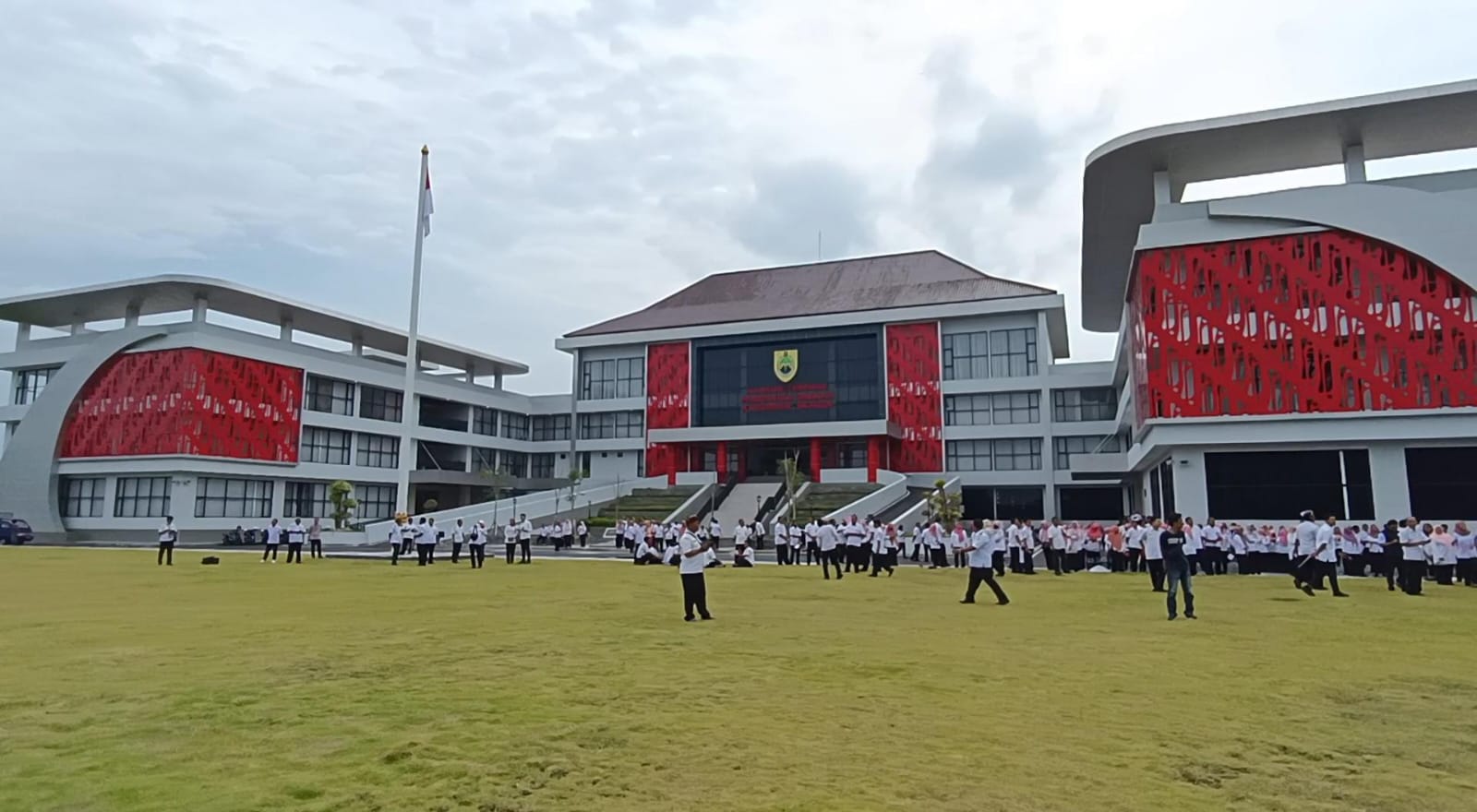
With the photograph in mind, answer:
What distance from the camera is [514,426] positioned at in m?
64.2

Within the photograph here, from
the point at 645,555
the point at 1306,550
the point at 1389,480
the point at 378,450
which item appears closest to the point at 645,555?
the point at 645,555

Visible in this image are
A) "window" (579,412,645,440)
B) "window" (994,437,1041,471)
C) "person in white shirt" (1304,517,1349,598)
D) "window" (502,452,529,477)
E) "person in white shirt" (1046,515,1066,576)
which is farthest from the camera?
"window" (502,452,529,477)

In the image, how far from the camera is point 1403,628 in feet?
38.8

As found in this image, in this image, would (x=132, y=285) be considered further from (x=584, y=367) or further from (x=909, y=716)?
(x=909, y=716)

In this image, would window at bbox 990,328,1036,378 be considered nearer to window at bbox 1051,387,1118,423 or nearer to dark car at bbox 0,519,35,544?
window at bbox 1051,387,1118,423

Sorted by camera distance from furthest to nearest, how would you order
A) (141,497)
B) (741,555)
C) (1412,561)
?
(141,497), (741,555), (1412,561)

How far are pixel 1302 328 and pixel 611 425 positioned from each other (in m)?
40.7

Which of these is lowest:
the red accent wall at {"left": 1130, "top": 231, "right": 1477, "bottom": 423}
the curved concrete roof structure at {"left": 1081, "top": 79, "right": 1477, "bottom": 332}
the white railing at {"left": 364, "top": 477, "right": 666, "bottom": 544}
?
the white railing at {"left": 364, "top": 477, "right": 666, "bottom": 544}

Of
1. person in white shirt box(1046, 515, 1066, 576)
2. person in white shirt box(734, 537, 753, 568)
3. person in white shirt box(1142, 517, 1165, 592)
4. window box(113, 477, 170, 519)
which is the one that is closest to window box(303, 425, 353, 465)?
window box(113, 477, 170, 519)

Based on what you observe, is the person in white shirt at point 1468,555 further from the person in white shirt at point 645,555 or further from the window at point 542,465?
the window at point 542,465

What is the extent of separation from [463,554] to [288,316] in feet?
74.6

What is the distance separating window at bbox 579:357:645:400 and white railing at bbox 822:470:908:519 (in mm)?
15335

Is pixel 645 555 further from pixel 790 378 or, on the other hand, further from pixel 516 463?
pixel 516 463

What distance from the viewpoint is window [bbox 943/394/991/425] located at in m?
50.0
